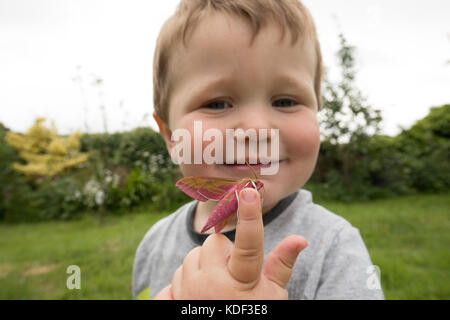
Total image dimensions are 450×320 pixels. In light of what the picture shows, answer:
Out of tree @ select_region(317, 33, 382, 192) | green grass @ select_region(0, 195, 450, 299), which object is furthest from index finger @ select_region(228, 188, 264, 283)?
tree @ select_region(317, 33, 382, 192)

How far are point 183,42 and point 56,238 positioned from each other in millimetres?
4644

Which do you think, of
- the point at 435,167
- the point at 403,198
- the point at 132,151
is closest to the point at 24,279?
the point at 132,151

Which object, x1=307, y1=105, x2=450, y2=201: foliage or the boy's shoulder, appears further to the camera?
x1=307, y1=105, x2=450, y2=201: foliage

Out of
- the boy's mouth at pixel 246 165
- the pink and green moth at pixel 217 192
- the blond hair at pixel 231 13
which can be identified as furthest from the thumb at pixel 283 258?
the blond hair at pixel 231 13

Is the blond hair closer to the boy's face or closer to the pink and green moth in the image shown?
the boy's face

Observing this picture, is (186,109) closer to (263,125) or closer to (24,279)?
(263,125)

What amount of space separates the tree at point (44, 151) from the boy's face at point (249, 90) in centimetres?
729

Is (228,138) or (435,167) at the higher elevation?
(435,167)

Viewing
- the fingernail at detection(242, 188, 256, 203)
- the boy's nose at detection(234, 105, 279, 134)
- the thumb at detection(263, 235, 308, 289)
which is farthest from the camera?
the boy's nose at detection(234, 105, 279, 134)

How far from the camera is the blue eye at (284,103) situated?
32.2 inches

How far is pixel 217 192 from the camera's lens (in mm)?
429

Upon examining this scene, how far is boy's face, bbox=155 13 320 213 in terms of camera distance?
72cm

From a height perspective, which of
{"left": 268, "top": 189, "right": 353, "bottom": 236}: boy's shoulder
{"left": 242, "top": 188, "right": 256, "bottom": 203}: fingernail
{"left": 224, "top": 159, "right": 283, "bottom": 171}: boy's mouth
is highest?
{"left": 224, "top": 159, "right": 283, "bottom": 171}: boy's mouth

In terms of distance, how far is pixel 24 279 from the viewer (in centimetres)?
297
